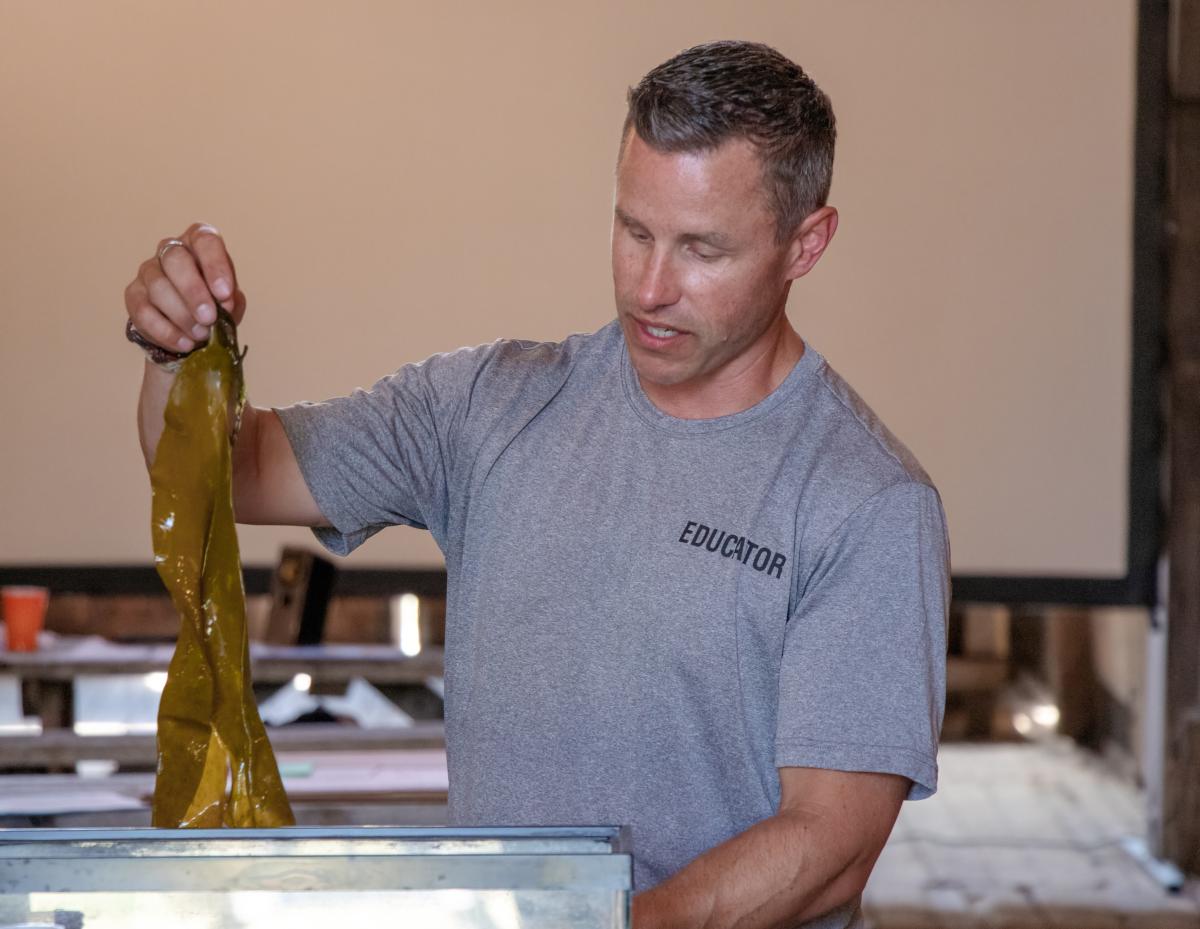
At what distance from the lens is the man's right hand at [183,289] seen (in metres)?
1.21

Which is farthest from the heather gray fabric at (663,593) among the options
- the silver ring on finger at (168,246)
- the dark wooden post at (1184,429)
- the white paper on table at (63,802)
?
the dark wooden post at (1184,429)

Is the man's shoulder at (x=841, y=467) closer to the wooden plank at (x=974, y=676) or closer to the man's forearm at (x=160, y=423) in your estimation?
the man's forearm at (x=160, y=423)

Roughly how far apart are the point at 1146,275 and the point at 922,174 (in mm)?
612

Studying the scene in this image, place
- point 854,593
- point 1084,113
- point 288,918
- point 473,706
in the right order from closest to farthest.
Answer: point 288,918
point 854,593
point 473,706
point 1084,113

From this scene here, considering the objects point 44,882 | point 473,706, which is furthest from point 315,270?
point 44,882

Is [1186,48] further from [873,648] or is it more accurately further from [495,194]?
[873,648]

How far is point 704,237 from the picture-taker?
133cm

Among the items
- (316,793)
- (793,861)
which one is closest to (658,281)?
(793,861)

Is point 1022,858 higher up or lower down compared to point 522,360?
lower down

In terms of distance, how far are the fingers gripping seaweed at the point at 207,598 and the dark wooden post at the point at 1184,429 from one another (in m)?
3.11

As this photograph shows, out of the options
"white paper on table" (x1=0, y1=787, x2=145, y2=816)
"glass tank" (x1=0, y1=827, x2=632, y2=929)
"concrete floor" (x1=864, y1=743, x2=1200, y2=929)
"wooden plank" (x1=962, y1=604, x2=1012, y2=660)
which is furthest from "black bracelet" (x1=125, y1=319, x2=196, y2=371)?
"wooden plank" (x1=962, y1=604, x2=1012, y2=660)

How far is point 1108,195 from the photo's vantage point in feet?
12.6

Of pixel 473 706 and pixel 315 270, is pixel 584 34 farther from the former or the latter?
pixel 473 706

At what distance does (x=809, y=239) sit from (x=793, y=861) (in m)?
0.57
